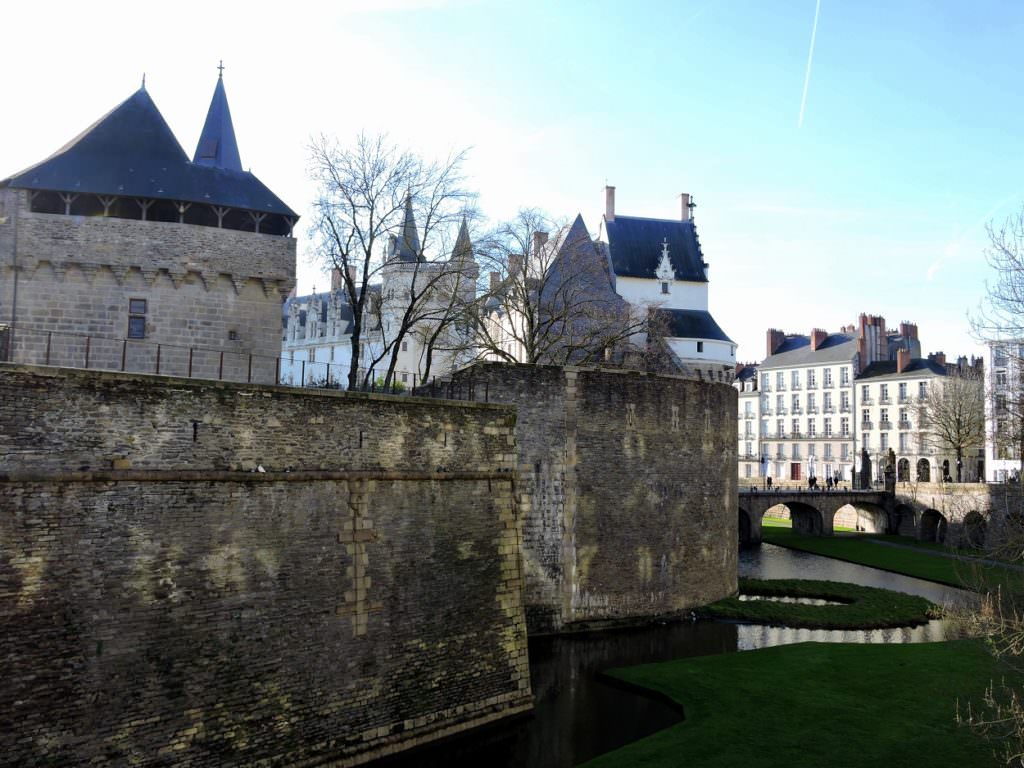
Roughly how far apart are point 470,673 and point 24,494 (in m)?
8.41

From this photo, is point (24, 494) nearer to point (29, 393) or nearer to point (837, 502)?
point (29, 393)

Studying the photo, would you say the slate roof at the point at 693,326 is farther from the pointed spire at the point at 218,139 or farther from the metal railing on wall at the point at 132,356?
the metal railing on wall at the point at 132,356

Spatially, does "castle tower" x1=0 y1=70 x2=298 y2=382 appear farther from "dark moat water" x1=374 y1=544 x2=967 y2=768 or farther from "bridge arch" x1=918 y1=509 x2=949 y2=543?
"bridge arch" x1=918 y1=509 x2=949 y2=543

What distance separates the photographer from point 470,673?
16016 millimetres

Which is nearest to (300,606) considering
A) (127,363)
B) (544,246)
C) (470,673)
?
(470,673)

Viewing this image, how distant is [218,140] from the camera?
96.1ft

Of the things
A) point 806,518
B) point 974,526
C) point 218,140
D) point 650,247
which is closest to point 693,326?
point 650,247

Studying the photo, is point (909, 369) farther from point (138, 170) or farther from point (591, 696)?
point (138, 170)

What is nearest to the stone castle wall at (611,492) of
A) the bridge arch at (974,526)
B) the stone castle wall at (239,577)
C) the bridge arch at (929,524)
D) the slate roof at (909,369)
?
the stone castle wall at (239,577)

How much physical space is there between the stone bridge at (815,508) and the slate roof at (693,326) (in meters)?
8.24

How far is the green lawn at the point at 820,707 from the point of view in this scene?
14078 millimetres

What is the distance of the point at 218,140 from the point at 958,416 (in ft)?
145

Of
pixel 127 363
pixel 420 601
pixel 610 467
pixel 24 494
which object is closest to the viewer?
pixel 24 494

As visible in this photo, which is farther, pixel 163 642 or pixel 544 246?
pixel 544 246
